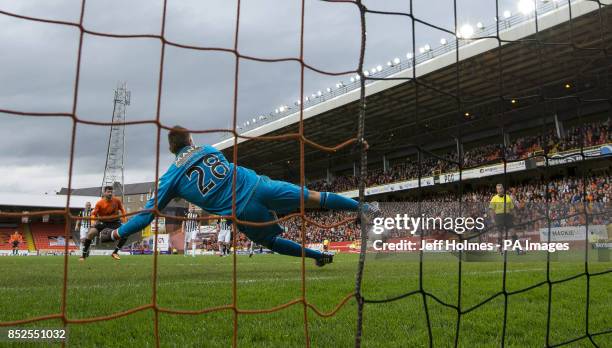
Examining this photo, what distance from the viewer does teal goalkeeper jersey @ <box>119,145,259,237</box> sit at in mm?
4430

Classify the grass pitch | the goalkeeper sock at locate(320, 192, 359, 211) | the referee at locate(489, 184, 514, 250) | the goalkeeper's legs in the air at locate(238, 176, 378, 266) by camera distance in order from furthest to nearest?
the referee at locate(489, 184, 514, 250)
the goalkeeper sock at locate(320, 192, 359, 211)
the goalkeeper's legs in the air at locate(238, 176, 378, 266)
the grass pitch

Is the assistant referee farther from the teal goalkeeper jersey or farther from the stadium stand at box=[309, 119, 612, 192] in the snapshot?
the teal goalkeeper jersey

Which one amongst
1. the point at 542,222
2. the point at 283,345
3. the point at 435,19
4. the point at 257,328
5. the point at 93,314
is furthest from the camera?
the point at 542,222

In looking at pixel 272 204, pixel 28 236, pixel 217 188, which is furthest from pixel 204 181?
pixel 28 236

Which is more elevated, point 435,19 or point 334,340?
point 435,19

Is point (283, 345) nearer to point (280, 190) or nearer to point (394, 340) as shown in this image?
→ point (394, 340)

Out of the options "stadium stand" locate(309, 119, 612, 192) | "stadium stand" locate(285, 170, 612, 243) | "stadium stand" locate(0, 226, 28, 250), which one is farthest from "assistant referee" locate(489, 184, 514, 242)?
"stadium stand" locate(0, 226, 28, 250)

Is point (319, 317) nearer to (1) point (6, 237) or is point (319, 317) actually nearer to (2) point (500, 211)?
(2) point (500, 211)

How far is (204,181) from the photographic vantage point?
4.49 metres

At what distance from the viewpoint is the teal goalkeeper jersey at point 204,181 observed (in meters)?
4.43

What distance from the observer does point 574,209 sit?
486 inches

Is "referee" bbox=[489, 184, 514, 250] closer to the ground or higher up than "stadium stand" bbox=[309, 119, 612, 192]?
closer to the ground

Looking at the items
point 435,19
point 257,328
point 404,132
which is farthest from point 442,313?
point 404,132

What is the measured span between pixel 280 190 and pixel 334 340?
200 cm
